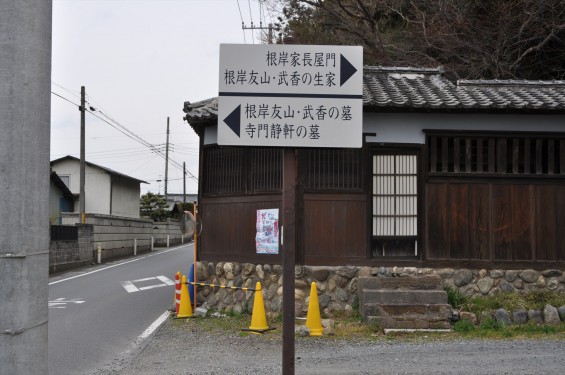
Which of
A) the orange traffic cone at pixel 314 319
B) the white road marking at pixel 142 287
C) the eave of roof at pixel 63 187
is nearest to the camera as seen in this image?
the orange traffic cone at pixel 314 319

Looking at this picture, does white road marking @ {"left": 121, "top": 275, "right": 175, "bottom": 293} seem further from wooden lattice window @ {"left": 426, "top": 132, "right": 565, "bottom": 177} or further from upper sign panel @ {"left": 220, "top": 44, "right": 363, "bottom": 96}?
upper sign panel @ {"left": 220, "top": 44, "right": 363, "bottom": 96}

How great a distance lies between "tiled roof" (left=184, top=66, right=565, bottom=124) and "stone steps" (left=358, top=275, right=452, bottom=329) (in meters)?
3.43

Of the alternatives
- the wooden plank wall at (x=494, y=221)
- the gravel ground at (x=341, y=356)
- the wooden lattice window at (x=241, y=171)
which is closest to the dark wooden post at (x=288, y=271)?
the gravel ground at (x=341, y=356)

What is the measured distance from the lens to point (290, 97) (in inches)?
165

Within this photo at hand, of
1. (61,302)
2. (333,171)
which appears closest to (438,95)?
(333,171)

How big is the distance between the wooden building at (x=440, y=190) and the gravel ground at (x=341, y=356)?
88.1 inches

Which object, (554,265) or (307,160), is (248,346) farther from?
(554,265)

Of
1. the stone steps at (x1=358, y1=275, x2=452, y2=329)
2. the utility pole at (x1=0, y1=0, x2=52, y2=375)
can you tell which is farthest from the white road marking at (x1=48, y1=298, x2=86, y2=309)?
the utility pole at (x1=0, y1=0, x2=52, y2=375)

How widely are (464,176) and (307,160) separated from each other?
3173 millimetres

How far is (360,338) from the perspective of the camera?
9914 mm

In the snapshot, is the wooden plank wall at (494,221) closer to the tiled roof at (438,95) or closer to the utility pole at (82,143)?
the tiled roof at (438,95)

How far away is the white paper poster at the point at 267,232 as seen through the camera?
11.9 meters

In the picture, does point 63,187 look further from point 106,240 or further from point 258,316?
point 258,316

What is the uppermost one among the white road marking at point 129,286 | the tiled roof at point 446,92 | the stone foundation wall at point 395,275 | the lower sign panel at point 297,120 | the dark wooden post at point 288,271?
the tiled roof at point 446,92
